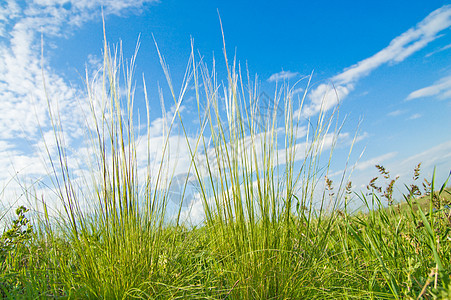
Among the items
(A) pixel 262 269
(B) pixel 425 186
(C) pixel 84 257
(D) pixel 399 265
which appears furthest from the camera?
(B) pixel 425 186

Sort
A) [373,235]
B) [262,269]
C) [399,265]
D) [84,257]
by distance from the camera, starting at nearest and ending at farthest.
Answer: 1. [262,269]
2. [84,257]
3. [399,265]
4. [373,235]

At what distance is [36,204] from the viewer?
288cm

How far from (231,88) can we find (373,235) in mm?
1462

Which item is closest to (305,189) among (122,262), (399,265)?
(399,265)

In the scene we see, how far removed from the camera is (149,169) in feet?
7.13

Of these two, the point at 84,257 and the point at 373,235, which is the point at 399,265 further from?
the point at 84,257

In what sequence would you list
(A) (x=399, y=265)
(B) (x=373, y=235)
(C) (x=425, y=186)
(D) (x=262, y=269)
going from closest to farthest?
1. (D) (x=262, y=269)
2. (A) (x=399, y=265)
3. (C) (x=425, y=186)
4. (B) (x=373, y=235)

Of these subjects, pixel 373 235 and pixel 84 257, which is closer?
pixel 84 257

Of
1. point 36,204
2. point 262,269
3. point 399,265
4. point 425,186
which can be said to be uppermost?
point 36,204

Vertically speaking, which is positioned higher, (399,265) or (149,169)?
(149,169)

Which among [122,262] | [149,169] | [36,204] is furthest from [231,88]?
[36,204]

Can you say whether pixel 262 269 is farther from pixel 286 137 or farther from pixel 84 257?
pixel 84 257

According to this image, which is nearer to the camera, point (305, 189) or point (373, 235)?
point (305, 189)

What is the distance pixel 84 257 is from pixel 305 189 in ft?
4.68
